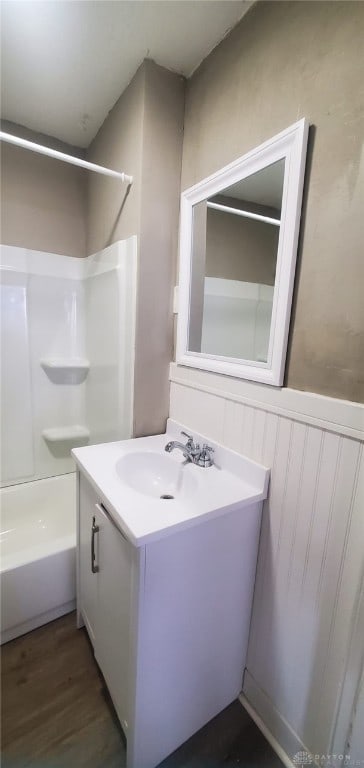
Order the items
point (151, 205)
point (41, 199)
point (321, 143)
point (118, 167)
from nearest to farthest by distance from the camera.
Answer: point (321, 143), point (151, 205), point (118, 167), point (41, 199)

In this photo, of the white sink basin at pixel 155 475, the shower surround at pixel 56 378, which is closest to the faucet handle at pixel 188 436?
the white sink basin at pixel 155 475

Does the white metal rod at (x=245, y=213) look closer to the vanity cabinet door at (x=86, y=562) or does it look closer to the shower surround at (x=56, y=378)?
the shower surround at (x=56, y=378)

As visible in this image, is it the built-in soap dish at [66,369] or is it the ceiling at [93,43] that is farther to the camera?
the built-in soap dish at [66,369]

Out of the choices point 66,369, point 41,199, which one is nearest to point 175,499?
point 66,369

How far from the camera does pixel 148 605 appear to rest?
2.61 feet

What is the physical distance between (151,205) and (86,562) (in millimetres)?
1519

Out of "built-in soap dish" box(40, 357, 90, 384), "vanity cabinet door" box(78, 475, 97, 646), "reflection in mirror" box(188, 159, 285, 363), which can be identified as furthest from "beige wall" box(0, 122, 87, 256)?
"vanity cabinet door" box(78, 475, 97, 646)

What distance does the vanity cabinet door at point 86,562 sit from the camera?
1.14 metres

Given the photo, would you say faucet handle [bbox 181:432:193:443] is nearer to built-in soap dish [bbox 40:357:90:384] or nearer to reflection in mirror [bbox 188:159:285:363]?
reflection in mirror [bbox 188:159:285:363]

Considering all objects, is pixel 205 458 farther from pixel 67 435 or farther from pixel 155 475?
pixel 67 435

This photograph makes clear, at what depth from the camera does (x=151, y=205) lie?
1303 millimetres

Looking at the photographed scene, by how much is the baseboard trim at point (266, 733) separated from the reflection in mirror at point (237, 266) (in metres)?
1.27

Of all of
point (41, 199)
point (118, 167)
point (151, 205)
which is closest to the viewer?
point (151, 205)

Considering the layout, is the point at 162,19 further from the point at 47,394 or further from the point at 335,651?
the point at 335,651
